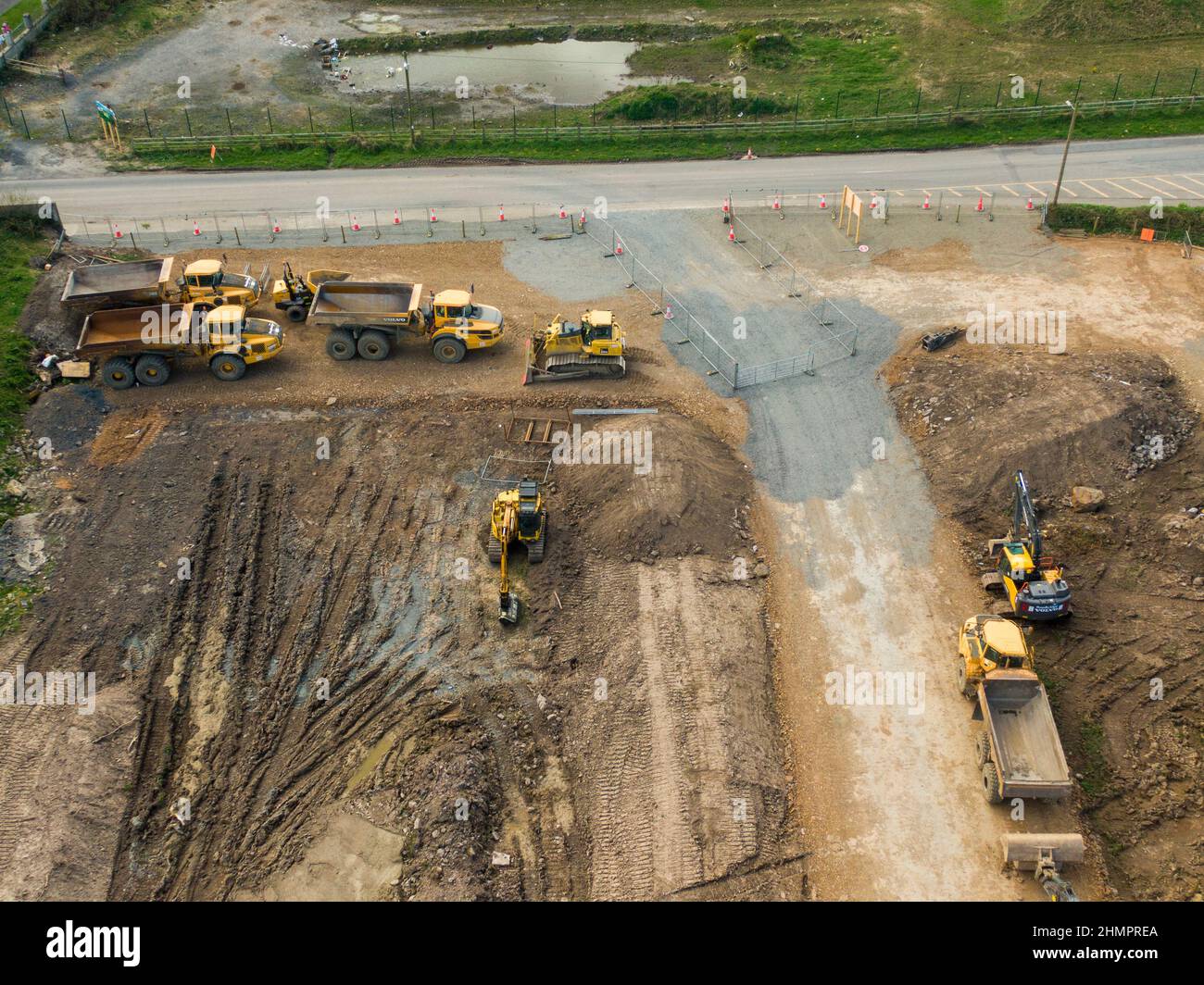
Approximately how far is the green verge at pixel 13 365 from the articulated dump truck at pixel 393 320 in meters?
10.5

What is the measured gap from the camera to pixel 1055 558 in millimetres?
31078

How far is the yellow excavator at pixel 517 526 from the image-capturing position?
1195 inches

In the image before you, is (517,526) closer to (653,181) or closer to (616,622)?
(616,622)

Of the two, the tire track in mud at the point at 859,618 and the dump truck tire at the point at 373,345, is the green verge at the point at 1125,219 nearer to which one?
the tire track in mud at the point at 859,618

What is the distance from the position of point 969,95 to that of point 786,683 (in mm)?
42240

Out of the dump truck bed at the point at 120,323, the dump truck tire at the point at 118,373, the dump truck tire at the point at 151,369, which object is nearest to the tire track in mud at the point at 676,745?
the dump truck tire at the point at 151,369

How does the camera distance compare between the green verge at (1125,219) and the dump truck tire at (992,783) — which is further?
the green verge at (1125,219)

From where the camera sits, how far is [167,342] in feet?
121

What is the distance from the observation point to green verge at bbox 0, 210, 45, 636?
30188 mm

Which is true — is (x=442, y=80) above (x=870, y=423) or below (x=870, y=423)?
above

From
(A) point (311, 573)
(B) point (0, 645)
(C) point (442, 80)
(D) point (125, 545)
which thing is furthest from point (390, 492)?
(C) point (442, 80)

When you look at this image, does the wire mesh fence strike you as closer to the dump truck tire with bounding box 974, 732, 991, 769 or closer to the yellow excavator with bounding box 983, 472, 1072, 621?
the yellow excavator with bounding box 983, 472, 1072, 621

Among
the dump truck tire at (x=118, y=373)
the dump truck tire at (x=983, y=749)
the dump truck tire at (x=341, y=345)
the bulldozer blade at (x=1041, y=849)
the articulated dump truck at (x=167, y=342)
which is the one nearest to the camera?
the bulldozer blade at (x=1041, y=849)

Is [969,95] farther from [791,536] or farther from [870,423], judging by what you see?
[791,536]
